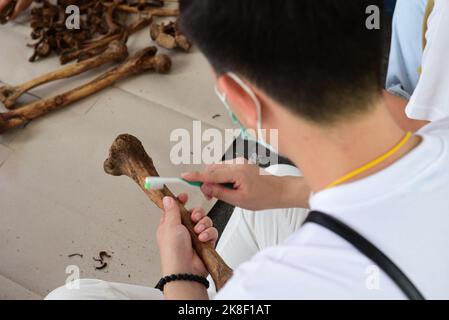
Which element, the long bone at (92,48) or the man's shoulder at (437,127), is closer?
the man's shoulder at (437,127)

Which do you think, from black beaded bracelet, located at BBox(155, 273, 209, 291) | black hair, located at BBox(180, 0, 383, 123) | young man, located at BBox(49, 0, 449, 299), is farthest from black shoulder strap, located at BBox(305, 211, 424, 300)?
black beaded bracelet, located at BBox(155, 273, 209, 291)

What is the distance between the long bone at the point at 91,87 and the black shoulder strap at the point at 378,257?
120 cm

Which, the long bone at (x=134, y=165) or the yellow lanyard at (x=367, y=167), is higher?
the yellow lanyard at (x=367, y=167)

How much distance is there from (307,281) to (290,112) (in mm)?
198

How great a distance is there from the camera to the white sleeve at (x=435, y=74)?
100cm

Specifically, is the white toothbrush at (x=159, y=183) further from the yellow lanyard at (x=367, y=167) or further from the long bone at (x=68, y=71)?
the long bone at (x=68, y=71)

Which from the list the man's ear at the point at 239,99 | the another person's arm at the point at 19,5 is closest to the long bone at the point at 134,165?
the man's ear at the point at 239,99

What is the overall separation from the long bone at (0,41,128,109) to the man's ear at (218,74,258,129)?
1.10 m

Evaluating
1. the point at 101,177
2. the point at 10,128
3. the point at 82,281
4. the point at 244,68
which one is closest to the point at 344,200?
the point at 244,68

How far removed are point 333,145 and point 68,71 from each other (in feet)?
4.00

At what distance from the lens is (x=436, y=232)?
0.60 metres

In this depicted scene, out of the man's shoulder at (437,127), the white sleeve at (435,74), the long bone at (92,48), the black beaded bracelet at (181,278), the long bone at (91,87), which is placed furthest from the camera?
the long bone at (92,48)

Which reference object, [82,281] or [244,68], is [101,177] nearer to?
[82,281]

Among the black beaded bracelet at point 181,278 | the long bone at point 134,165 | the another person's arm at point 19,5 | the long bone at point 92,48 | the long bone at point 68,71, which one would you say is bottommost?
the black beaded bracelet at point 181,278
